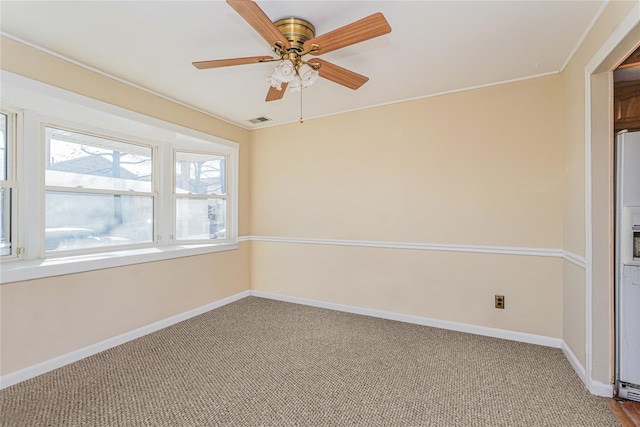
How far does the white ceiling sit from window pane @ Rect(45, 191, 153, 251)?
122cm

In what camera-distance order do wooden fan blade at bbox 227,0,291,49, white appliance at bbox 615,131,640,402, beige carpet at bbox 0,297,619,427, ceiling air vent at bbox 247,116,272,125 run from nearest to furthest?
wooden fan blade at bbox 227,0,291,49, beige carpet at bbox 0,297,619,427, white appliance at bbox 615,131,640,402, ceiling air vent at bbox 247,116,272,125

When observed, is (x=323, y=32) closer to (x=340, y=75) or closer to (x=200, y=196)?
(x=340, y=75)

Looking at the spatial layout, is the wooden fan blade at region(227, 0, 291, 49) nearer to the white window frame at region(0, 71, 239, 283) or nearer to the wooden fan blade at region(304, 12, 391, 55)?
the wooden fan blade at region(304, 12, 391, 55)

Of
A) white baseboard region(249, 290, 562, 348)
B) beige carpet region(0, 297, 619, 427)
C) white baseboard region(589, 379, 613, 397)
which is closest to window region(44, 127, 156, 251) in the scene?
beige carpet region(0, 297, 619, 427)

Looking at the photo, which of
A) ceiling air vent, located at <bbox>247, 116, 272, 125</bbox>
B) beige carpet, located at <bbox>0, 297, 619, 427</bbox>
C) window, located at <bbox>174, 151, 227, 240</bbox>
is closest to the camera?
beige carpet, located at <bbox>0, 297, 619, 427</bbox>

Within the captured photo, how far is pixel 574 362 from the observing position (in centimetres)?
229

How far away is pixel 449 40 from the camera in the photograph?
2115mm

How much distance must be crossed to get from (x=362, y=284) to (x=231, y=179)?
229 cm

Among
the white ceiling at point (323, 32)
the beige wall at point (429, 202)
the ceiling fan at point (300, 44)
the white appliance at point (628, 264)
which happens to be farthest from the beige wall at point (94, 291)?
the white appliance at point (628, 264)

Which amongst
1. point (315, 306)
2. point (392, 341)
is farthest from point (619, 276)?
point (315, 306)

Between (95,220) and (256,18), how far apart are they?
2.65 meters

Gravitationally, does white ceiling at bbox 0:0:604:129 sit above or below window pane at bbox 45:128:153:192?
above

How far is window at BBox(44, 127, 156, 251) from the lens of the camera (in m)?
2.66

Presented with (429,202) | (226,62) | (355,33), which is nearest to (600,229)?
(429,202)
